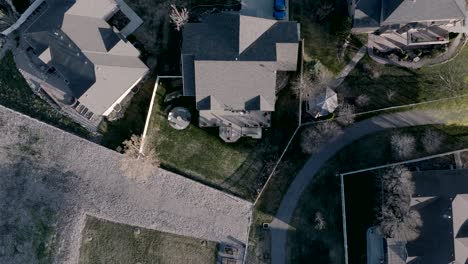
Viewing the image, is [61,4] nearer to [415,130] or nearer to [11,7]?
[11,7]

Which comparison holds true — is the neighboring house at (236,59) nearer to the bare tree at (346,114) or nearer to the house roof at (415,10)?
the bare tree at (346,114)

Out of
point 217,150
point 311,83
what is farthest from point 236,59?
point 217,150

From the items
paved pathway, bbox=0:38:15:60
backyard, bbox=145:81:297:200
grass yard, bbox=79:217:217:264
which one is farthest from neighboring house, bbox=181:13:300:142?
paved pathway, bbox=0:38:15:60

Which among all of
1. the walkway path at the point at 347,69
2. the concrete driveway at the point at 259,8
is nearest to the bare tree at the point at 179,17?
the concrete driveway at the point at 259,8

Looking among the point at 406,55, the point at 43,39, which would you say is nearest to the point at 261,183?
the point at 406,55

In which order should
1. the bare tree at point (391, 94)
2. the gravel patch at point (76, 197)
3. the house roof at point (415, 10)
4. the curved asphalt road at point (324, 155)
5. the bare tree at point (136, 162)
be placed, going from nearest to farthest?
1. the house roof at point (415, 10)
2. the bare tree at point (391, 94)
3. the curved asphalt road at point (324, 155)
4. the bare tree at point (136, 162)
5. the gravel patch at point (76, 197)

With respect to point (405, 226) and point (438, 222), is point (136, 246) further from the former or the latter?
point (438, 222)
